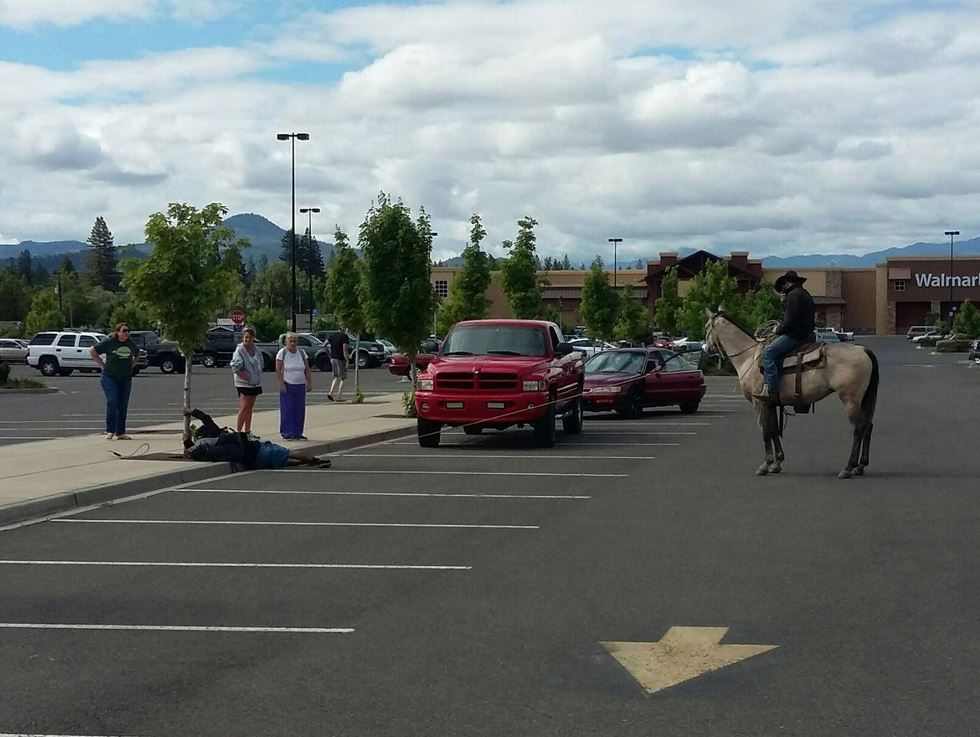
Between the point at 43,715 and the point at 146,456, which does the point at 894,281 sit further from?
the point at 43,715

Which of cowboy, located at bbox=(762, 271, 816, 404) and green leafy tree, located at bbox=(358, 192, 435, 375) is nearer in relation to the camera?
cowboy, located at bbox=(762, 271, 816, 404)

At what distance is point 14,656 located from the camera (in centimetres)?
762

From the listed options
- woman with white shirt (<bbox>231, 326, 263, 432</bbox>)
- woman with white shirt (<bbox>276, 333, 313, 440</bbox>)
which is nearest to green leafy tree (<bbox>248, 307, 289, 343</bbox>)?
woman with white shirt (<bbox>276, 333, 313, 440</bbox>)

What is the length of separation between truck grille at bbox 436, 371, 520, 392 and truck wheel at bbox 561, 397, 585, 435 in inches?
131

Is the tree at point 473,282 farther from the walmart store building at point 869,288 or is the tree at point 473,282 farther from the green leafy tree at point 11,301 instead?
the green leafy tree at point 11,301

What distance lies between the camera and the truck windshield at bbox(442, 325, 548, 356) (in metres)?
22.6

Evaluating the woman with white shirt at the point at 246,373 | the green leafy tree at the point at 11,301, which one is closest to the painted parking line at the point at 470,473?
the woman with white shirt at the point at 246,373

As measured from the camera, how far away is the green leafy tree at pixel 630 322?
2785 inches

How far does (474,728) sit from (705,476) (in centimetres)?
1132

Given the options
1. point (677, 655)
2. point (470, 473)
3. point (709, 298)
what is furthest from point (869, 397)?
point (709, 298)

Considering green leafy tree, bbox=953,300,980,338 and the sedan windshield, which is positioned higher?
green leafy tree, bbox=953,300,980,338

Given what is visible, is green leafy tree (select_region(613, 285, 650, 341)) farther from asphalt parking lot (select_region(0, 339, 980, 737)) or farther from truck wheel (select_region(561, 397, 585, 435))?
asphalt parking lot (select_region(0, 339, 980, 737))

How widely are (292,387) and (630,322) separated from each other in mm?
51130

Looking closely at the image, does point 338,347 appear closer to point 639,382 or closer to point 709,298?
point 639,382
